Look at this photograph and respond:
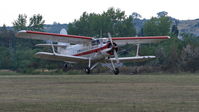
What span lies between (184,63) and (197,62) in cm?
102

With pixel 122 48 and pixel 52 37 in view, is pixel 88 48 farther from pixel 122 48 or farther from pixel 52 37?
pixel 122 48

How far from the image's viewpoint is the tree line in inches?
1797

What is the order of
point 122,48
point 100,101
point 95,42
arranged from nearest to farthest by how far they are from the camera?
point 100,101 → point 95,42 → point 122,48

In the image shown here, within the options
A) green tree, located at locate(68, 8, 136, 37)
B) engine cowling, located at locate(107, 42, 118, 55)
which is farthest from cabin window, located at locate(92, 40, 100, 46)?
green tree, located at locate(68, 8, 136, 37)

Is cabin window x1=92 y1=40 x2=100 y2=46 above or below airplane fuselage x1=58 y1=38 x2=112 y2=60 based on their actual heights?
above

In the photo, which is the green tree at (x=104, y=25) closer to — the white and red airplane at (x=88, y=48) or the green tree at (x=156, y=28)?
the green tree at (x=156, y=28)

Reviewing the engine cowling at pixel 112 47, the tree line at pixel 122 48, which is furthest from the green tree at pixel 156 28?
the engine cowling at pixel 112 47

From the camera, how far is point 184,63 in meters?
44.4

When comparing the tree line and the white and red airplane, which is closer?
the white and red airplane

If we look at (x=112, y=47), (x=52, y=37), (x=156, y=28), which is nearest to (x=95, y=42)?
(x=112, y=47)

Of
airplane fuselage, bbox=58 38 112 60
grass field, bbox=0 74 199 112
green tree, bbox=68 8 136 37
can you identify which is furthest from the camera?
green tree, bbox=68 8 136 37

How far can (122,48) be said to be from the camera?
2315 inches

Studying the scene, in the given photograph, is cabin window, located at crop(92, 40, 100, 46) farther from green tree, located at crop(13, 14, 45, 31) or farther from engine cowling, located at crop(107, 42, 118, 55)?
green tree, located at crop(13, 14, 45, 31)

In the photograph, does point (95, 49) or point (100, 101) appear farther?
point (95, 49)
